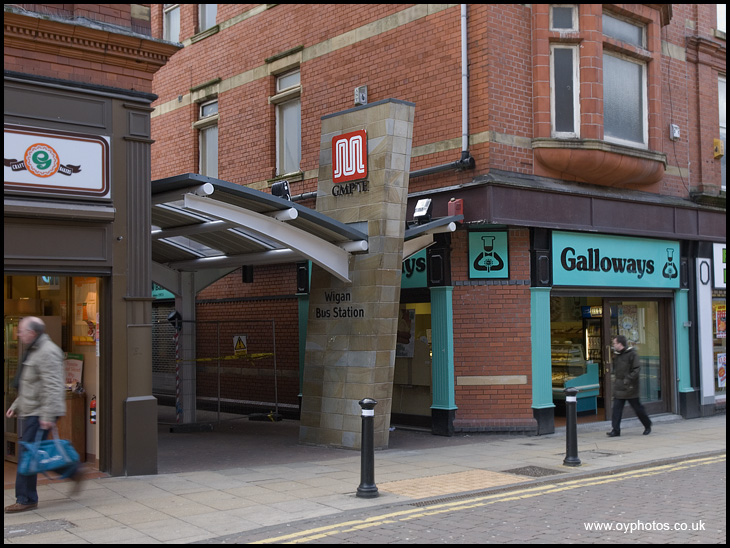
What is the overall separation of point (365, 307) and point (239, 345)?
665 cm

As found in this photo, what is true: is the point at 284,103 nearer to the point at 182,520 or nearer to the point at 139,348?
the point at 139,348

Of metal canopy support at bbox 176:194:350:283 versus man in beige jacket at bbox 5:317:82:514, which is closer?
man in beige jacket at bbox 5:317:82:514

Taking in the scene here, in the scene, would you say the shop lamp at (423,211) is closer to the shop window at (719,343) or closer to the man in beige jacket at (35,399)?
the man in beige jacket at (35,399)

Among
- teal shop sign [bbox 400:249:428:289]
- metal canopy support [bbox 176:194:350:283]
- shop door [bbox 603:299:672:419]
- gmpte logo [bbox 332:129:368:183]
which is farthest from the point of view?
shop door [bbox 603:299:672:419]

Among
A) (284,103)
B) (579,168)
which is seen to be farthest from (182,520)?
(284,103)

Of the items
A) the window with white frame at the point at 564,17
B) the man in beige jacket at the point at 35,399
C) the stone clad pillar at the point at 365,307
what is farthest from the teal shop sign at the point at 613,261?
the man in beige jacket at the point at 35,399

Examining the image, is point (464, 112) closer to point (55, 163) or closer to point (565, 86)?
point (565, 86)

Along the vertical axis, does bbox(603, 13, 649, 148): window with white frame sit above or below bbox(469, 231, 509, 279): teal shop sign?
above

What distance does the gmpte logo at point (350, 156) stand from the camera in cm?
1278

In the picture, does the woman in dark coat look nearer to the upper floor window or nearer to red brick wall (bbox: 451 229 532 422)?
red brick wall (bbox: 451 229 532 422)

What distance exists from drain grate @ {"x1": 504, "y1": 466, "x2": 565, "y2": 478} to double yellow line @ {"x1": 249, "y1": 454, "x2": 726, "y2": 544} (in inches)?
16.9

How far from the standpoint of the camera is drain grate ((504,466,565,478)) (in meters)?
10.1

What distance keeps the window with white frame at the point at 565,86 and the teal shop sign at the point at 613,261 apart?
2037 millimetres

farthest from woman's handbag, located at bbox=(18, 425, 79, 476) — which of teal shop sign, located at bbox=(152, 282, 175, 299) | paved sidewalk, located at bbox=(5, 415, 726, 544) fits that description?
teal shop sign, located at bbox=(152, 282, 175, 299)
